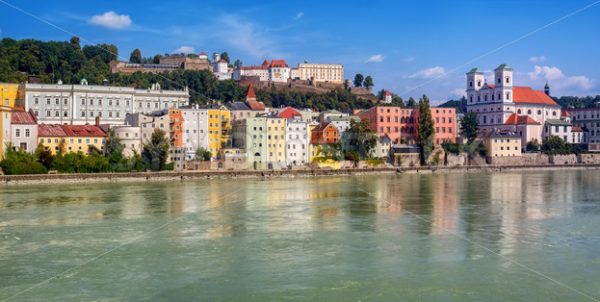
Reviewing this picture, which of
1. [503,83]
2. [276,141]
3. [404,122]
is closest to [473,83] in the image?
[503,83]

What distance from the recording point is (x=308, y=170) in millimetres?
46062

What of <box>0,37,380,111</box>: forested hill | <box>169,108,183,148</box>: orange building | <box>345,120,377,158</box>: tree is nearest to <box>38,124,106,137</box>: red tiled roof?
<box>169,108,183,148</box>: orange building

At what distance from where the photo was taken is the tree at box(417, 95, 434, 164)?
51.8 meters

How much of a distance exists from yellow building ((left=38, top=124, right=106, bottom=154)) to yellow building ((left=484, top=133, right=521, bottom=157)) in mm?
32100

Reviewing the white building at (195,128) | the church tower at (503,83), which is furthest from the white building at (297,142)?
the church tower at (503,83)

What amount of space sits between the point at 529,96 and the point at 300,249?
58.9 meters

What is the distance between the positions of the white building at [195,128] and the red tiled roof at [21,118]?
390 inches

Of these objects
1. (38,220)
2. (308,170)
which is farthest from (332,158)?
(38,220)

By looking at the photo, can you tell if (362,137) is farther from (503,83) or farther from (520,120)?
(503,83)

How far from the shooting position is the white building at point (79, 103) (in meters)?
46.8

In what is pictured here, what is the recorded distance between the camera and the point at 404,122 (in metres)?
55.2

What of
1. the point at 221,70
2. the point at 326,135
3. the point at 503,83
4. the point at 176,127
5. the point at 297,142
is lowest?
the point at 297,142

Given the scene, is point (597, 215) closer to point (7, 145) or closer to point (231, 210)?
point (231, 210)

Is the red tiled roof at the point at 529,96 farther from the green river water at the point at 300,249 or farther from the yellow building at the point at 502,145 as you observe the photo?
the green river water at the point at 300,249
